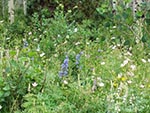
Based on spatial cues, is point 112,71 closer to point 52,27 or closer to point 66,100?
point 66,100

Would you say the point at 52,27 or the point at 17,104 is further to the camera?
the point at 52,27

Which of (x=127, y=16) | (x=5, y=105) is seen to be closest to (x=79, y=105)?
(x=5, y=105)

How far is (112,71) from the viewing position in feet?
13.0

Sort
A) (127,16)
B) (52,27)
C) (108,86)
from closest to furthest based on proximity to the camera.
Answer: (127,16) < (108,86) < (52,27)

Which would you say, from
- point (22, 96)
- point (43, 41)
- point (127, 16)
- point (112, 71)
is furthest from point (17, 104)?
point (43, 41)

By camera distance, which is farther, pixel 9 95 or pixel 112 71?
pixel 112 71

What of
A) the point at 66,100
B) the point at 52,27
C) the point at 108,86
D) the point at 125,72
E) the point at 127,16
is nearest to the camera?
the point at 127,16

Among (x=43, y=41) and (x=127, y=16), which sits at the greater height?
(x=127, y=16)

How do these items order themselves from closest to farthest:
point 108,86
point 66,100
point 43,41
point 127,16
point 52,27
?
point 127,16 → point 66,100 → point 108,86 → point 43,41 → point 52,27

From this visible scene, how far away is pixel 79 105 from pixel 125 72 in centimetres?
83

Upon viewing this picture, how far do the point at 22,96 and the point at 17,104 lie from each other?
0.25ft

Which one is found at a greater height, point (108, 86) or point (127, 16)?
point (127, 16)

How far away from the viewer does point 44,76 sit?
341cm

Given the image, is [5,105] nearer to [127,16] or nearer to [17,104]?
[17,104]
